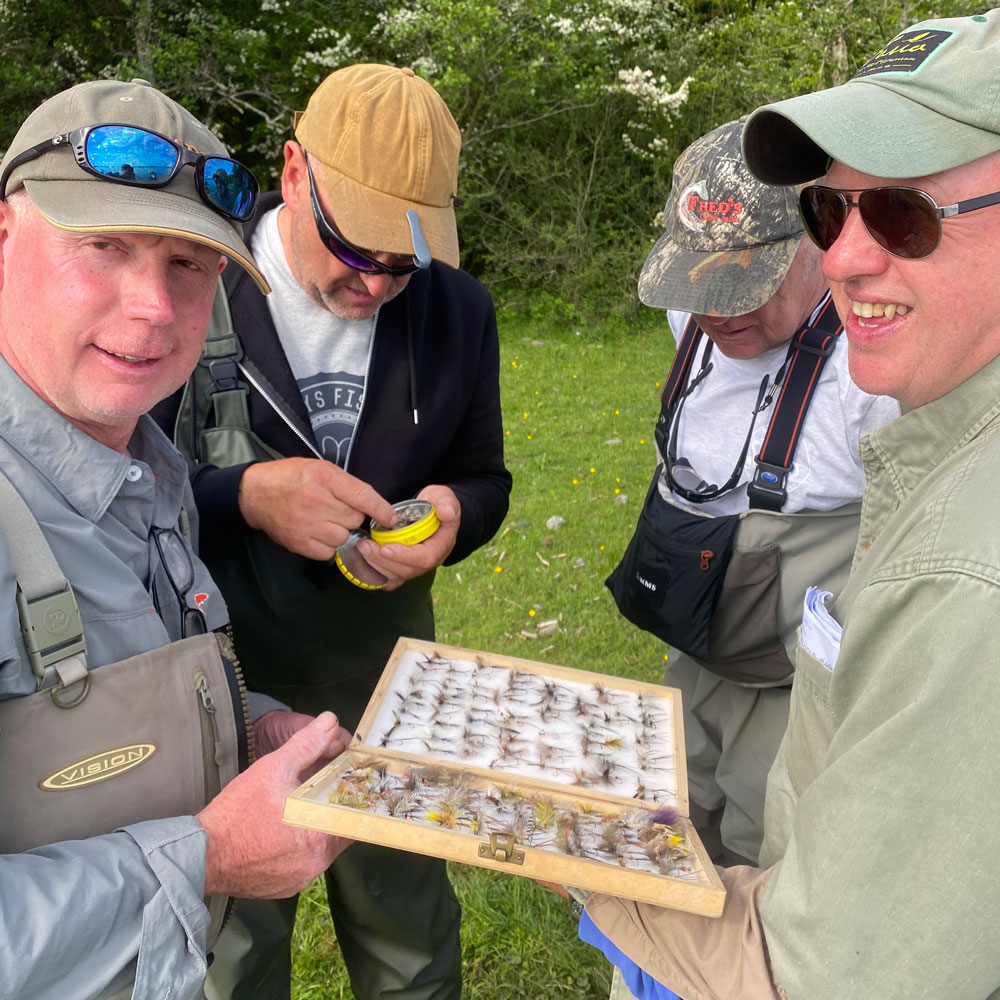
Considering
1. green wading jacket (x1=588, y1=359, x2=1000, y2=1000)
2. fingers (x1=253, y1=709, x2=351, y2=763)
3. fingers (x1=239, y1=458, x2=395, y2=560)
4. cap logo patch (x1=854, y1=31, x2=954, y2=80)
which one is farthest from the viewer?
fingers (x1=239, y1=458, x2=395, y2=560)

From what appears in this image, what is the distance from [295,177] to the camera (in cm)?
279

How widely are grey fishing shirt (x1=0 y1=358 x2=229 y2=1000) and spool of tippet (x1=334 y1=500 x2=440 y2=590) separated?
2.37 ft

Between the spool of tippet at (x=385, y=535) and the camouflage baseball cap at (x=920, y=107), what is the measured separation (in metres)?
1.48

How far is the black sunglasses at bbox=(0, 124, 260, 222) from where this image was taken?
1744 mm

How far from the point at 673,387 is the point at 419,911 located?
2.10 m

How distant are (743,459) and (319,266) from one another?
1.50 meters

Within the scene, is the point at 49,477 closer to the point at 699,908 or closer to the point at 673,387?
the point at 699,908

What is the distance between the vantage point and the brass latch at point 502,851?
1.65 m

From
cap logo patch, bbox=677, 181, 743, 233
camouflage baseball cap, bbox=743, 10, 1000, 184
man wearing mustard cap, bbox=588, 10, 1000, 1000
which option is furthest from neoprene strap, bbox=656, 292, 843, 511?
camouflage baseball cap, bbox=743, 10, 1000, 184

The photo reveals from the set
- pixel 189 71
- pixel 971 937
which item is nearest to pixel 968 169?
pixel 971 937

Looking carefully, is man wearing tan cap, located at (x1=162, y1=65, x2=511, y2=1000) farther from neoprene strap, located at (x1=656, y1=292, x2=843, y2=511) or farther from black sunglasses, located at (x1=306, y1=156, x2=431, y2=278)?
neoprene strap, located at (x1=656, y1=292, x2=843, y2=511)

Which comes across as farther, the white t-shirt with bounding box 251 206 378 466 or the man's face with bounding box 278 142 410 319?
the white t-shirt with bounding box 251 206 378 466

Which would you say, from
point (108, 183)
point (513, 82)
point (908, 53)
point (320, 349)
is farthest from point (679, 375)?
point (513, 82)

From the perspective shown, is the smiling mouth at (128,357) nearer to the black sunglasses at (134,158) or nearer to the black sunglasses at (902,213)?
the black sunglasses at (134,158)
